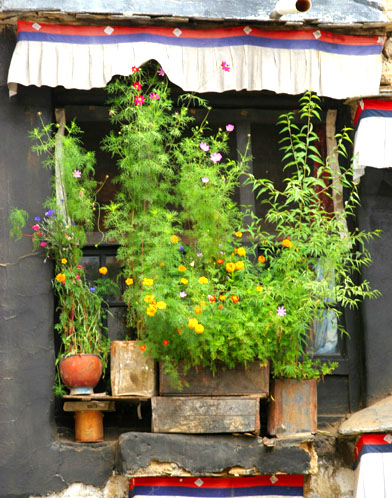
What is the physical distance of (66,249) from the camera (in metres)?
6.72

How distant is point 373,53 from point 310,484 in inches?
134

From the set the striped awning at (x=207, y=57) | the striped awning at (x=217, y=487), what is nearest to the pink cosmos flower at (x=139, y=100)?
the striped awning at (x=207, y=57)

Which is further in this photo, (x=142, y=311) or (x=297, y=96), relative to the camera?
(x=297, y=96)

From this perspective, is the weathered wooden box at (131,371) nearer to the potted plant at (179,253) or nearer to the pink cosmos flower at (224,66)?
the potted plant at (179,253)

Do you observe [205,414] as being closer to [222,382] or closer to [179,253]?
[222,382]

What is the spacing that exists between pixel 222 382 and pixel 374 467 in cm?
125

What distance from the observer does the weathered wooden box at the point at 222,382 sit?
6.51m

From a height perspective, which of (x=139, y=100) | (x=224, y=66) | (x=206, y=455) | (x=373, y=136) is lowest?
(x=206, y=455)

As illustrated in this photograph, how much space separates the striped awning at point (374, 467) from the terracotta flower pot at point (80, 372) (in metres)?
2.00

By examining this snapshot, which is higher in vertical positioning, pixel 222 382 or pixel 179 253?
pixel 179 253

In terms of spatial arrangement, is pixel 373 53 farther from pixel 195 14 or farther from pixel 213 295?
pixel 213 295

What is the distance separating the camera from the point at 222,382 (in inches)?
257

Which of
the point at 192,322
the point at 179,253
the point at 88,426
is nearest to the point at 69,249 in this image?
the point at 179,253

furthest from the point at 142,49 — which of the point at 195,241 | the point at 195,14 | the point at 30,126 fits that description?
the point at 195,241
